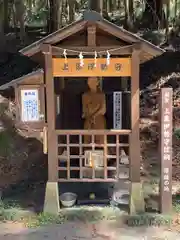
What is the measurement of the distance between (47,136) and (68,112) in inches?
68.0

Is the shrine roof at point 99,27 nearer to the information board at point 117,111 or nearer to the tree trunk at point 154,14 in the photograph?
the information board at point 117,111

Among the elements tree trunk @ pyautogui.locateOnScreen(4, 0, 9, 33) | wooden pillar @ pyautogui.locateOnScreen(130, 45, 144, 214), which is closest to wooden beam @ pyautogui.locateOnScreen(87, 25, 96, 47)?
wooden pillar @ pyautogui.locateOnScreen(130, 45, 144, 214)

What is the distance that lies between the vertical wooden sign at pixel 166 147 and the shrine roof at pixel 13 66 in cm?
1038

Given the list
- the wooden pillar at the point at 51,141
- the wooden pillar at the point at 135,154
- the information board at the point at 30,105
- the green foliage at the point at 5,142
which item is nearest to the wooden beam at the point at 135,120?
the wooden pillar at the point at 135,154

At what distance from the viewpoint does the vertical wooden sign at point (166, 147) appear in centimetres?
664

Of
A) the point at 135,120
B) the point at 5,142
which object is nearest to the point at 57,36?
the point at 135,120

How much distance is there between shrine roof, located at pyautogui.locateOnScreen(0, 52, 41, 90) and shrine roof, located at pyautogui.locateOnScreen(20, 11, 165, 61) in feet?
32.4

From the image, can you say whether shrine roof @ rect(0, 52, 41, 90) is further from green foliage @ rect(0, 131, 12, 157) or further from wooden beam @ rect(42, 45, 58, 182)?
wooden beam @ rect(42, 45, 58, 182)

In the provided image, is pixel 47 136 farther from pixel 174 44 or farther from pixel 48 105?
pixel 174 44

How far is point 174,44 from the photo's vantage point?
16.7 m

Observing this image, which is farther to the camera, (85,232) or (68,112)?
(68,112)

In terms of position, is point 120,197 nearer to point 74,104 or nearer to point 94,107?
point 94,107

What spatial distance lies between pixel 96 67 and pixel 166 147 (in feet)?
5.64

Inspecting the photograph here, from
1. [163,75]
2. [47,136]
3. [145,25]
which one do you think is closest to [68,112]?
[47,136]
